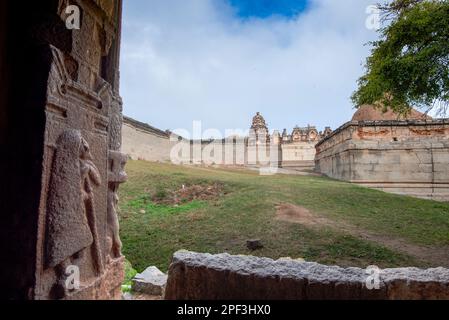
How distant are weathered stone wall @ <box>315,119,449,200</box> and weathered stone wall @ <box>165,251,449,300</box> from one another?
470 inches

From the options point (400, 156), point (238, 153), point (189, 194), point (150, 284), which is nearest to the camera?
point (150, 284)

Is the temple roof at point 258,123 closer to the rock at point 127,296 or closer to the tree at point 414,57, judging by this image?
the tree at point 414,57

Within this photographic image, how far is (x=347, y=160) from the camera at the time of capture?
1405 centimetres

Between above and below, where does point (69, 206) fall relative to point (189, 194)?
above

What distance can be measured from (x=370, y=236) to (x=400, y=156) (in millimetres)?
8624

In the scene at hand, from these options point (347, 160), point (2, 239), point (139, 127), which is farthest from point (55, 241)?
point (139, 127)

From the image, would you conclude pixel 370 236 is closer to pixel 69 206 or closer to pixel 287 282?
pixel 287 282

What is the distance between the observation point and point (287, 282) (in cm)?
230

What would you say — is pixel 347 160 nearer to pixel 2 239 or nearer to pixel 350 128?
pixel 350 128

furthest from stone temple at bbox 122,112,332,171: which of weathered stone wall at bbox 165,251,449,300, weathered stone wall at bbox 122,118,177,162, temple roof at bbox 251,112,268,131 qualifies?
weathered stone wall at bbox 165,251,449,300

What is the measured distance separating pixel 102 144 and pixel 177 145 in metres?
24.0

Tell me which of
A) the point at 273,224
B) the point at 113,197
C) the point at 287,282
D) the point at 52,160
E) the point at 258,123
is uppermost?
the point at 258,123

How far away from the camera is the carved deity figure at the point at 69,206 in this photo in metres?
1.72

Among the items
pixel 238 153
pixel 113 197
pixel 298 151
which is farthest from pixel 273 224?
pixel 298 151
